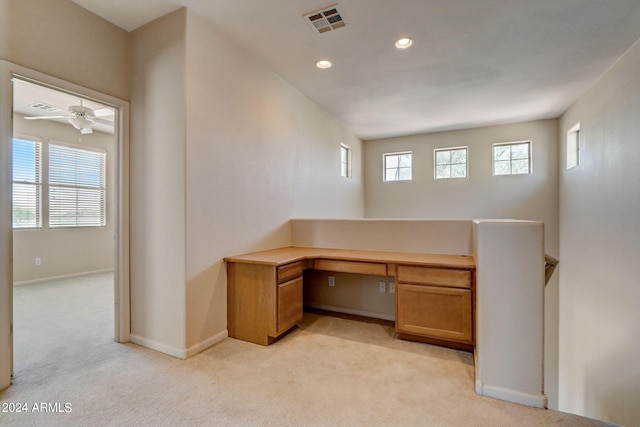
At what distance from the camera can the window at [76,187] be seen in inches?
212

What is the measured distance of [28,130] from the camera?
5.02 metres

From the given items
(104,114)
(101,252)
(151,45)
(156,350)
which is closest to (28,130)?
(104,114)

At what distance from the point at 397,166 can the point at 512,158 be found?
2.32 m

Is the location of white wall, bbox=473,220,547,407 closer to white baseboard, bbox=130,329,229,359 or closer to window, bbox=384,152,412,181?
white baseboard, bbox=130,329,229,359

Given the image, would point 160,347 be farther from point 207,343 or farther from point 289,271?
point 289,271

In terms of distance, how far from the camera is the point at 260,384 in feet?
6.89

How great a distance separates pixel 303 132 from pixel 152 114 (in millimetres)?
2199

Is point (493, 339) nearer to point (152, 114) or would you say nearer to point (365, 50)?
point (365, 50)

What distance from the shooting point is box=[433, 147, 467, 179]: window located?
629 cm

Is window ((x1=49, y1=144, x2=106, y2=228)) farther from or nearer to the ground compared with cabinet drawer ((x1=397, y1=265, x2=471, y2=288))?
farther from the ground

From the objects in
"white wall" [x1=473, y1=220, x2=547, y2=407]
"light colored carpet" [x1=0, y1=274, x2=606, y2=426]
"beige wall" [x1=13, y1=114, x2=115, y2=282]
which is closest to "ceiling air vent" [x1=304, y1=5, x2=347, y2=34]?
"white wall" [x1=473, y1=220, x2=547, y2=407]

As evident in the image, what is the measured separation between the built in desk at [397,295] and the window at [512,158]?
4016 mm

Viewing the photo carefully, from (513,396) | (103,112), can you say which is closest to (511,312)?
(513,396)

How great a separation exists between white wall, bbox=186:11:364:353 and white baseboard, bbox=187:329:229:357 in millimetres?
13
